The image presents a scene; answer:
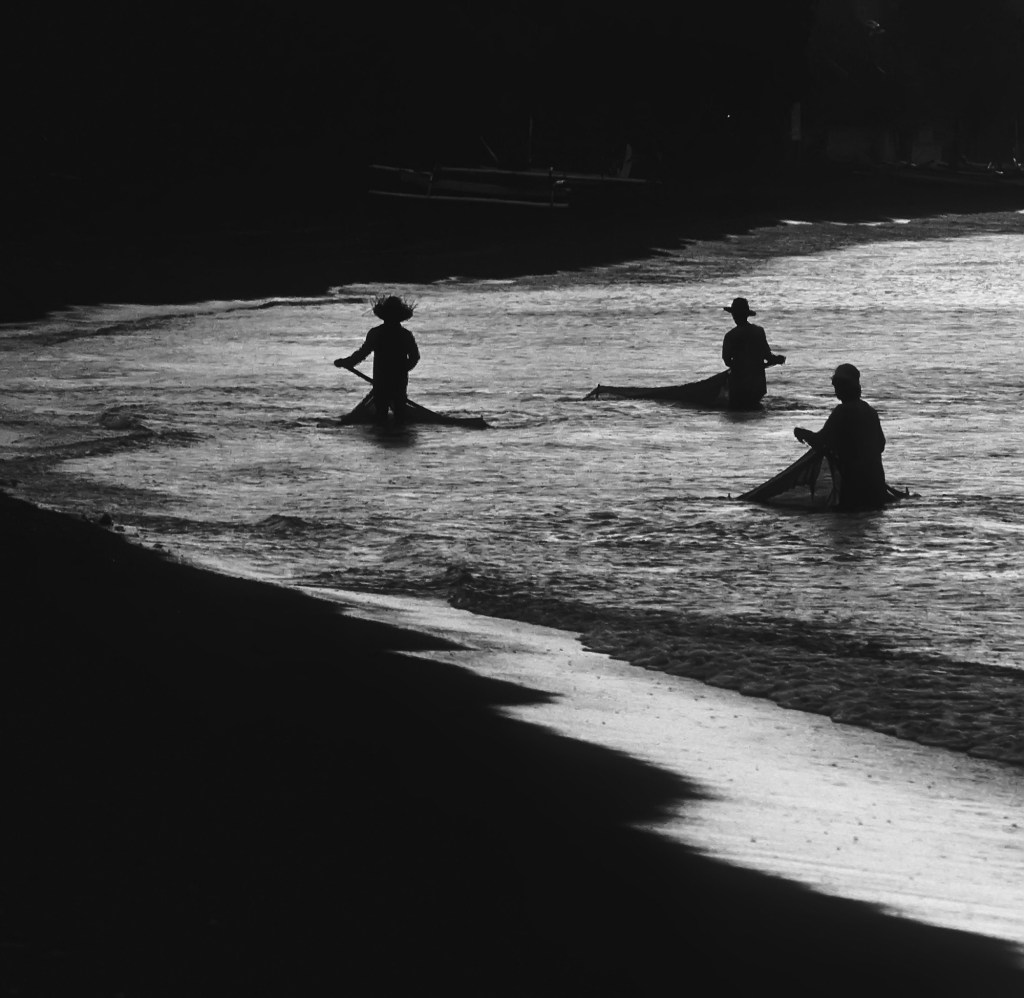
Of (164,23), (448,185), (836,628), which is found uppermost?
(164,23)

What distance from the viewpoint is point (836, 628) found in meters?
11.7

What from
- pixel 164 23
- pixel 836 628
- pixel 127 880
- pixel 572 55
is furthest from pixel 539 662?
pixel 572 55

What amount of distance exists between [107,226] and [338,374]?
992 inches

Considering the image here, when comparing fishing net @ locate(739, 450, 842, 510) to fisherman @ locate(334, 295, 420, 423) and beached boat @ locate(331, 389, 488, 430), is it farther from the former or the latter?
beached boat @ locate(331, 389, 488, 430)

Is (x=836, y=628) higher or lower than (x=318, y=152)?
lower

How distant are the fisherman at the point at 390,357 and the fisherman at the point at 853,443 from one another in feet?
20.0

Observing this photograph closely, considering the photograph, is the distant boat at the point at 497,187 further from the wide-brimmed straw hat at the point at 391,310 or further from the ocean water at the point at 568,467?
the wide-brimmed straw hat at the point at 391,310

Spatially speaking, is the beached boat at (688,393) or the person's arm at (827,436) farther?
the beached boat at (688,393)

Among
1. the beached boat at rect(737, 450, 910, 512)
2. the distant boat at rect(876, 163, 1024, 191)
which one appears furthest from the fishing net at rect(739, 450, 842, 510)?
the distant boat at rect(876, 163, 1024, 191)

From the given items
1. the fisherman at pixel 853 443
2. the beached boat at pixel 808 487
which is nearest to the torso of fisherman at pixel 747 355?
the beached boat at pixel 808 487

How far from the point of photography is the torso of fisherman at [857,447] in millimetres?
14703

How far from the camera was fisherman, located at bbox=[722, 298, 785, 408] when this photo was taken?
21844mm

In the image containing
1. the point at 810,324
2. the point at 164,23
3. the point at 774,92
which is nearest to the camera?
the point at 810,324

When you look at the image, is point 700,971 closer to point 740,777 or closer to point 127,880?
point 127,880
